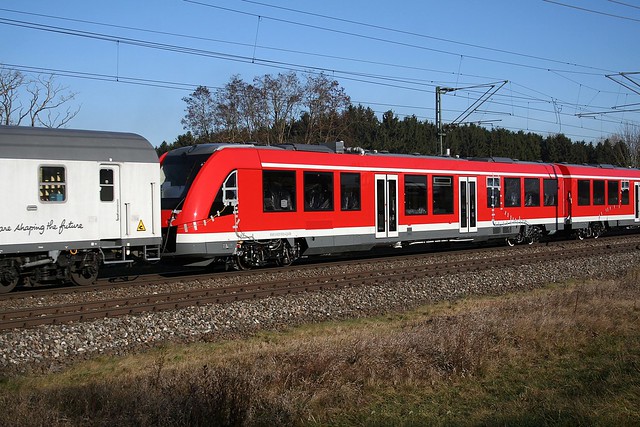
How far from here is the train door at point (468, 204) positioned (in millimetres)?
23388

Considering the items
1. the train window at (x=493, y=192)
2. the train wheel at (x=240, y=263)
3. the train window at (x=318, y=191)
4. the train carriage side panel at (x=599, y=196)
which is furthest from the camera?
the train carriage side panel at (x=599, y=196)

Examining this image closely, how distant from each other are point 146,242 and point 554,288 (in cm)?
1002

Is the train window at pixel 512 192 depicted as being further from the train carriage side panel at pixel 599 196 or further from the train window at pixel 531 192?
the train carriage side panel at pixel 599 196

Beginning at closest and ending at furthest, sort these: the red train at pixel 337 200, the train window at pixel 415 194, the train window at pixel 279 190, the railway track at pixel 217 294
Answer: the railway track at pixel 217 294
the red train at pixel 337 200
the train window at pixel 279 190
the train window at pixel 415 194

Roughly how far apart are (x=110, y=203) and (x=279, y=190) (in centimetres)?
457

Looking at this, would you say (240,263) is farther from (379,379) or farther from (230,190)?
(379,379)

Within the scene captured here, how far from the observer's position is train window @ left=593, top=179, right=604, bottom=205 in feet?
99.5

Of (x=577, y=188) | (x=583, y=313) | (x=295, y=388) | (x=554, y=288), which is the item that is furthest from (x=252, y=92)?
(x=295, y=388)

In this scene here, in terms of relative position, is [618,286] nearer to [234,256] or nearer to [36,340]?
[234,256]

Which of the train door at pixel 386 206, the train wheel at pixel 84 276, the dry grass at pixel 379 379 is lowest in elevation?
the dry grass at pixel 379 379

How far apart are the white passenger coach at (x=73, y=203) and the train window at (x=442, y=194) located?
10.2 m

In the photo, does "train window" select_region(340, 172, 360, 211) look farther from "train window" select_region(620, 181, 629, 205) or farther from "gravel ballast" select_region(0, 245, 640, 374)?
"train window" select_region(620, 181, 629, 205)

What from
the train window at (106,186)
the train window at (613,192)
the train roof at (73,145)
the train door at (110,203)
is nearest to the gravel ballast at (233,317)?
the train door at (110,203)

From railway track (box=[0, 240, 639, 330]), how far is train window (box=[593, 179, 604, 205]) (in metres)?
11.9
